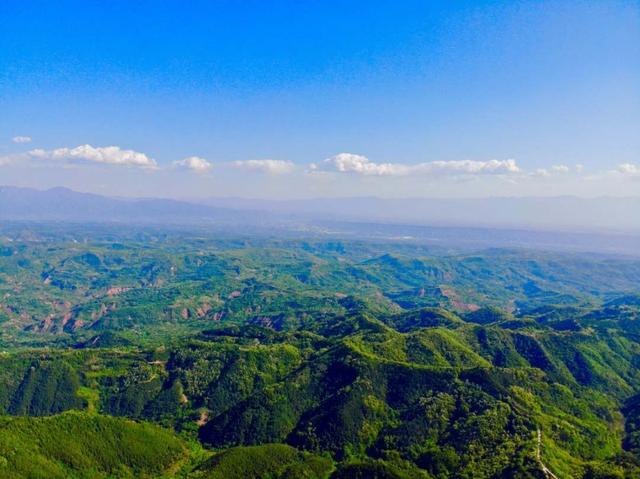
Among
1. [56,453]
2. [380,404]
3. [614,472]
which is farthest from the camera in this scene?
[380,404]

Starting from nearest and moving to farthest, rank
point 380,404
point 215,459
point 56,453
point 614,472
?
point 614,472 < point 56,453 < point 215,459 < point 380,404

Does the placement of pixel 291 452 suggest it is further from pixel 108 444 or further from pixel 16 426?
pixel 16 426

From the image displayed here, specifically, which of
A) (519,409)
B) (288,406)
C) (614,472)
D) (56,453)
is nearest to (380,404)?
(288,406)

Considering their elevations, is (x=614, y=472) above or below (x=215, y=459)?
above

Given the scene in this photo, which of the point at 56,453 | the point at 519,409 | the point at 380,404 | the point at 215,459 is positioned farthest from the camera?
the point at 380,404

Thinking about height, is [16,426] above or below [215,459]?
above

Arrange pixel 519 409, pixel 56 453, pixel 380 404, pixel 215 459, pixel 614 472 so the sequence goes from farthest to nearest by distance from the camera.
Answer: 1. pixel 380 404
2. pixel 519 409
3. pixel 215 459
4. pixel 56 453
5. pixel 614 472

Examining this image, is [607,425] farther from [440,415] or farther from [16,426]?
[16,426]

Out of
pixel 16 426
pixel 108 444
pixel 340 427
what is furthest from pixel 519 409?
pixel 16 426

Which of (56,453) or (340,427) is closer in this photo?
(56,453)
